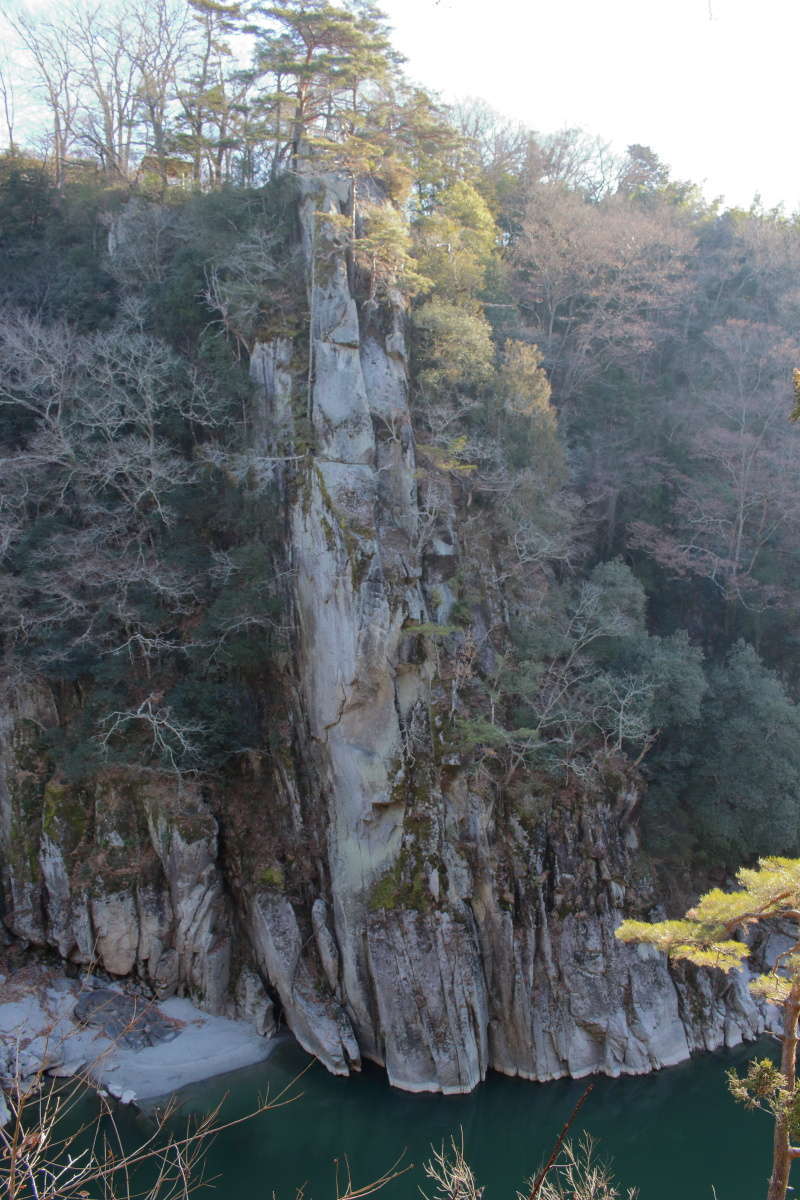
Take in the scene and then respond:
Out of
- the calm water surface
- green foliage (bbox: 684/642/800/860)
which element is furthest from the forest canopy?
the calm water surface

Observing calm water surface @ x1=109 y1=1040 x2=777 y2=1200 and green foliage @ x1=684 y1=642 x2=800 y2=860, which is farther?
green foliage @ x1=684 y1=642 x2=800 y2=860

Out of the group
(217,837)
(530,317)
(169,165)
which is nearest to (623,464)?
(530,317)

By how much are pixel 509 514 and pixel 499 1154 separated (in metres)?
11.9

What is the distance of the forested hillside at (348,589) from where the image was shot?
602 inches

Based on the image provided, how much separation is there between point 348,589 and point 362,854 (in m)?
5.01

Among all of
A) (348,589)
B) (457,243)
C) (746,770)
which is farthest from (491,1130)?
(457,243)

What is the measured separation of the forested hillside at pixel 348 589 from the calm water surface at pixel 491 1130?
651 mm

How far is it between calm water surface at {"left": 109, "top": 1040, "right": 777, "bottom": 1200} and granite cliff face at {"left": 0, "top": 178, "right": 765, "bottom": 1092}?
17.1 inches

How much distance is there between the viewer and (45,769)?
16578 mm

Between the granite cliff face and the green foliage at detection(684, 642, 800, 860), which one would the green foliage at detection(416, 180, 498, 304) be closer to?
the granite cliff face

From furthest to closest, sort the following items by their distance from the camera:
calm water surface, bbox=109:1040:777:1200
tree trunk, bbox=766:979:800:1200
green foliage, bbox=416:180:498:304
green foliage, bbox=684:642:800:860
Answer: green foliage, bbox=416:180:498:304
green foliage, bbox=684:642:800:860
calm water surface, bbox=109:1040:777:1200
tree trunk, bbox=766:979:800:1200

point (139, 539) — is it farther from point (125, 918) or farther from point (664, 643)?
point (664, 643)

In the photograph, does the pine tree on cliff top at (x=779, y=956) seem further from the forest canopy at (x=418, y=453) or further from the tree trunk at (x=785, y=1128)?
the forest canopy at (x=418, y=453)

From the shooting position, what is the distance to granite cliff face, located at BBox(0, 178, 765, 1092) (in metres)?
14.6
